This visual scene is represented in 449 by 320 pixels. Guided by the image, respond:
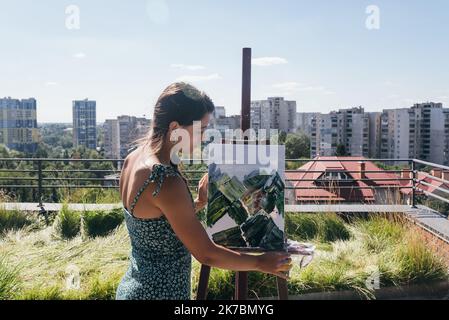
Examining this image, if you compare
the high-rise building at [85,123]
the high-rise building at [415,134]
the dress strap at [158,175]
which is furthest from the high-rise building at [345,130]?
the dress strap at [158,175]

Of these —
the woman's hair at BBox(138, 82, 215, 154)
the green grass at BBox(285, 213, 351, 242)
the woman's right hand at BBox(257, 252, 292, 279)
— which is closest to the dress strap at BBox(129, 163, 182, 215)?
the woman's hair at BBox(138, 82, 215, 154)

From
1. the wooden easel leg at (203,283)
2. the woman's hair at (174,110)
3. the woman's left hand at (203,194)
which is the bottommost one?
the wooden easel leg at (203,283)

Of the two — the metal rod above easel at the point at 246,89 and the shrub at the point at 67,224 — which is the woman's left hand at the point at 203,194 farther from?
the shrub at the point at 67,224

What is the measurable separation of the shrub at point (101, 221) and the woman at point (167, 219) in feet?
11.4

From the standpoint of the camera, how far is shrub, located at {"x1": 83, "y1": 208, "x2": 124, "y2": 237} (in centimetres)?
506

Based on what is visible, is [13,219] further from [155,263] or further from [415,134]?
[415,134]

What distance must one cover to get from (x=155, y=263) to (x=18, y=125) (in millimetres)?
18111

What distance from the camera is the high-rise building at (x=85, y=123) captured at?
68.1ft

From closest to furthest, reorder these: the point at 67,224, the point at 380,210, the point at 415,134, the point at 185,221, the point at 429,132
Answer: the point at 185,221
the point at 67,224
the point at 380,210
the point at 429,132
the point at 415,134

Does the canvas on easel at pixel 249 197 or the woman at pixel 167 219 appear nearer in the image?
the woman at pixel 167 219

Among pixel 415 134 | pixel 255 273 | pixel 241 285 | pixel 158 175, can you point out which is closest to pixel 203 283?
pixel 241 285

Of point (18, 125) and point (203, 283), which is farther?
point (18, 125)

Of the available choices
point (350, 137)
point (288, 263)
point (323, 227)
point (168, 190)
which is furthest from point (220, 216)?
point (350, 137)

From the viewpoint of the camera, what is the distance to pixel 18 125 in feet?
59.0
